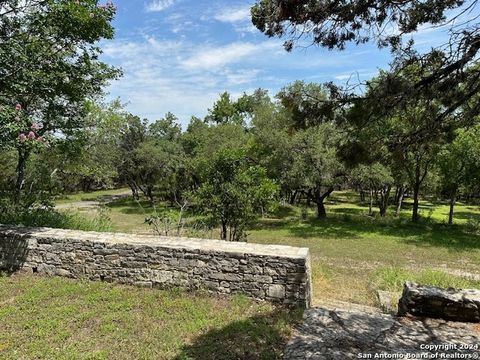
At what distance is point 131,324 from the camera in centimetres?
469

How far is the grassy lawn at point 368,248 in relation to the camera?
790cm

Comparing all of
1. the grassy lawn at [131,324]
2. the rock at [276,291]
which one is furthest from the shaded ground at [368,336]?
the rock at [276,291]

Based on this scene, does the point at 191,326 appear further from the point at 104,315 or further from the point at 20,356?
the point at 20,356

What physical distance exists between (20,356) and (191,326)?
76.3 inches

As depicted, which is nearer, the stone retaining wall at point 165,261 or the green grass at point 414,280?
the stone retaining wall at point 165,261

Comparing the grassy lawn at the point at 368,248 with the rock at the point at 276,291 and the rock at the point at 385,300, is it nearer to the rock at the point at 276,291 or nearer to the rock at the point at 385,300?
the rock at the point at 385,300

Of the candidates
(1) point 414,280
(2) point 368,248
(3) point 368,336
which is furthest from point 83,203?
(3) point 368,336

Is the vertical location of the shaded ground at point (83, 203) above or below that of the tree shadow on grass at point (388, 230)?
below

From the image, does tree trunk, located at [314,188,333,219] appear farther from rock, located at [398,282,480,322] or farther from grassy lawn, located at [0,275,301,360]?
grassy lawn, located at [0,275,301,360]

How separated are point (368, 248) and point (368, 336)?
9401 mm

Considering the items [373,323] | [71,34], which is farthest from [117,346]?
[71,34]

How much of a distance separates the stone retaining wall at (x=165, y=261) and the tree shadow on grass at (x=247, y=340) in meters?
0.58

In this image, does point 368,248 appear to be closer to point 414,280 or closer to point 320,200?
point 414,280

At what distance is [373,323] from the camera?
4.79 m
